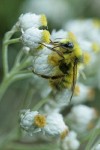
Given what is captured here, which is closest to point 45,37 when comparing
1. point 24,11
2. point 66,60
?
point 66,60

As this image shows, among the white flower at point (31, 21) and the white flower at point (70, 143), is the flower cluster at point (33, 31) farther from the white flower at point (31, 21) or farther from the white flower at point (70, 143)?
the white flower at point (70, 143)

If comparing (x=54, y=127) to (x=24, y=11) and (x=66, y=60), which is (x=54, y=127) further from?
(x=24, y=11)

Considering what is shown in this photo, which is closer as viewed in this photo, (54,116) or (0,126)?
(54,116)

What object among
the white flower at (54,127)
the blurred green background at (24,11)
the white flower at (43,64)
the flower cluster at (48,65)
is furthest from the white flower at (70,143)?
the blurred green background at (24,11)

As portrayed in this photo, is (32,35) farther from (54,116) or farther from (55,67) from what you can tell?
(54,116)

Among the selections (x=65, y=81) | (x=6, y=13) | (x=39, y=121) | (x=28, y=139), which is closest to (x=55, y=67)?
(x=65, y=81)

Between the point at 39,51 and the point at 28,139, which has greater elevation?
the point at 39,51
